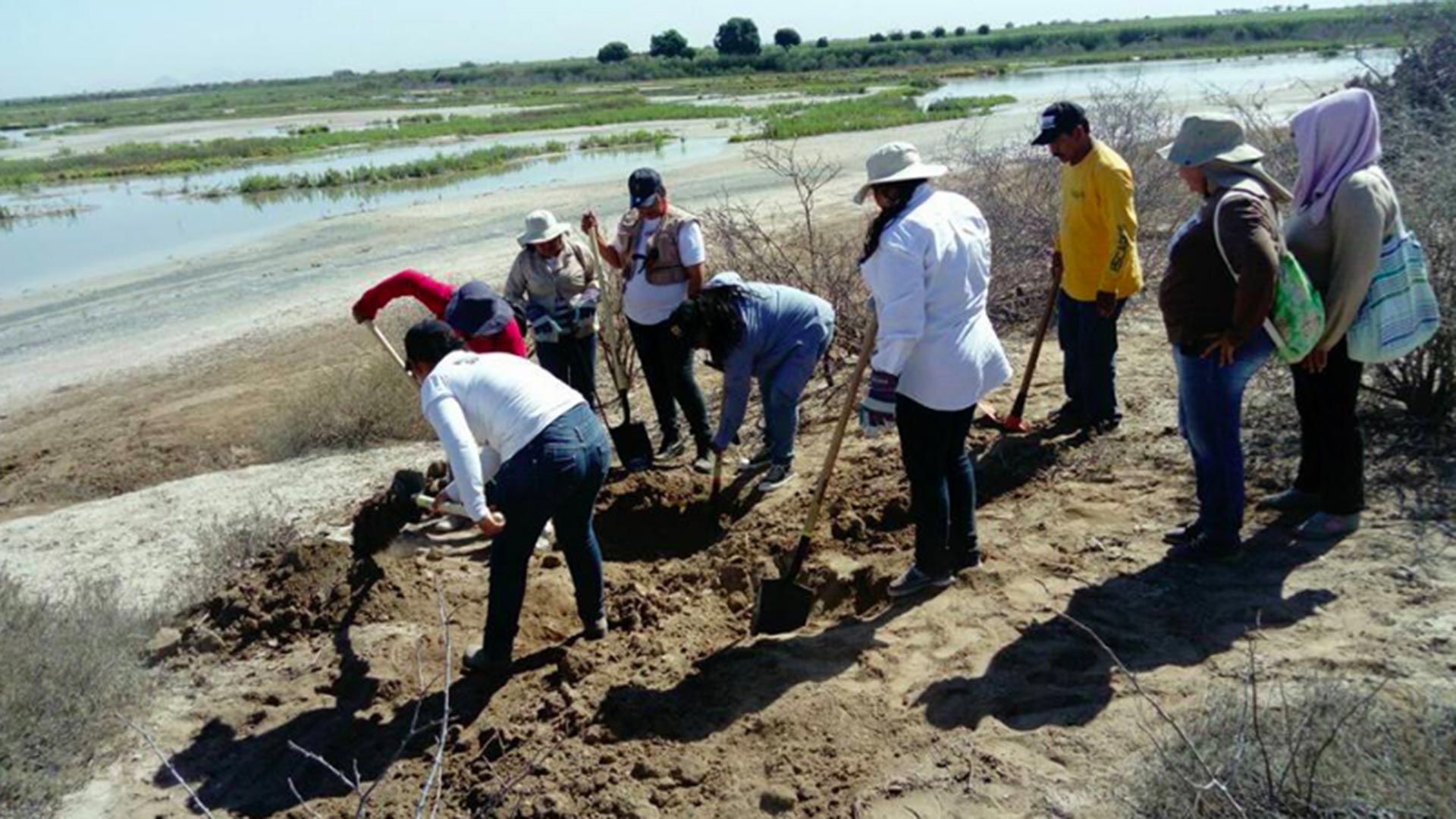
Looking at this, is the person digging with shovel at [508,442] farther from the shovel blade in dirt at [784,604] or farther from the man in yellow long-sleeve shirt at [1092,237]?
the man in yellow long-sleeve shirt at [1092,237]

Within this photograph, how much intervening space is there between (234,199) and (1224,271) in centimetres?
3041

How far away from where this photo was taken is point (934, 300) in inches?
152

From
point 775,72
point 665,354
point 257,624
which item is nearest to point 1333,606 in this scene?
point 665,354

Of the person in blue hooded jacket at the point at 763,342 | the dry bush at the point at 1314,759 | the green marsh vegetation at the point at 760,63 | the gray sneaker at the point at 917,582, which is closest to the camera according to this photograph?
the dry bush at the point at 1314,759

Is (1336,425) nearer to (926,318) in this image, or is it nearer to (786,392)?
(926,318)

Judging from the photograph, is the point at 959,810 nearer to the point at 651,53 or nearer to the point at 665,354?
the point at 665,354

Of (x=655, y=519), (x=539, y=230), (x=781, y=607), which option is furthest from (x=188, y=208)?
(x=781, y=607)

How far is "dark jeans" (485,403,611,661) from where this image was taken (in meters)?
3.93

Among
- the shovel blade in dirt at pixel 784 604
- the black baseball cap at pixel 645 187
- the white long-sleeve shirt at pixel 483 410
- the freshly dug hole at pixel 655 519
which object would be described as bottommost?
the freshly dug hole at pixel 655 519

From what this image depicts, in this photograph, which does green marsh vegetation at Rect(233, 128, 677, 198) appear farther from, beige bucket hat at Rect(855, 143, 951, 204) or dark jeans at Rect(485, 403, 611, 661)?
beige bucket hat at Rect(855, 143, 951, 204)

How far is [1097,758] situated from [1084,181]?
9.40 ft

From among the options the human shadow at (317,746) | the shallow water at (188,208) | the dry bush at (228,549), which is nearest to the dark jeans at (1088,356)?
the human shadow at (317,746)

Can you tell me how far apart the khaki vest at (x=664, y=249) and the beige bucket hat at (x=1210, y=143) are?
2.71 meters

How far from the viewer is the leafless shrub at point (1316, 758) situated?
247 centimetres
